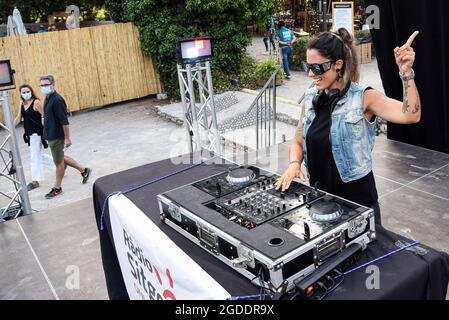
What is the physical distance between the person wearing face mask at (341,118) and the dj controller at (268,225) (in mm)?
177

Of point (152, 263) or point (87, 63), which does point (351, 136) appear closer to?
point (152, 263)

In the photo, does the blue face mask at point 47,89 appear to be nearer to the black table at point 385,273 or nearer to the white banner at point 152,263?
the white banner at point 152,263

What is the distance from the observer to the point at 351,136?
2.08 m

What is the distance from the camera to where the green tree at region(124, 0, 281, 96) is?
11.5 meters

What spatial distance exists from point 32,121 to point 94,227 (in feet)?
8.92

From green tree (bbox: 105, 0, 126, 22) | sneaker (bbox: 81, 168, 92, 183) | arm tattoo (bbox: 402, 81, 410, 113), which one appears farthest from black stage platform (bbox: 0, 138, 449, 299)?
green tree (bbox: 105, 0, 126, 22)

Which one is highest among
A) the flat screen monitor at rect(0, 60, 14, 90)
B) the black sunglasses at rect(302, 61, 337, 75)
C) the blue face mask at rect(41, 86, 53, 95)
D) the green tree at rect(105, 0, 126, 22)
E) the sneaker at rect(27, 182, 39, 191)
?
the green tree at rect(105, 0, 126, 22)

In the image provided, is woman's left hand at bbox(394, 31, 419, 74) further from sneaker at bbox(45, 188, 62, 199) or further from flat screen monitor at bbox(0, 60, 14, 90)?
sneaker at bbox(45, 188, 62, 199)

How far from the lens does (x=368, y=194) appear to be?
2211mm

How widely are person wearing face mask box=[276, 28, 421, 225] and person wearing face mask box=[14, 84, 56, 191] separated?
5300 millimetres

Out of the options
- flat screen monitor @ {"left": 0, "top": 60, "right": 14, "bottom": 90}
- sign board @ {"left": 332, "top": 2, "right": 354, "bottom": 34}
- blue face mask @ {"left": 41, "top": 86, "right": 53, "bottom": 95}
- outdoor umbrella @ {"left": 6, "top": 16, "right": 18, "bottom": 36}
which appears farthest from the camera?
outdoor umbrella @ {"left": 6, "top": 16, "right": 18, "bottom": 36}
